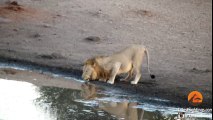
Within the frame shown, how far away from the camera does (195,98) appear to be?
37.9 ft

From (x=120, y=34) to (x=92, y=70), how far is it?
18.4 feet

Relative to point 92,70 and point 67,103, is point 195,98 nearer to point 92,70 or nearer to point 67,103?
point 92,70

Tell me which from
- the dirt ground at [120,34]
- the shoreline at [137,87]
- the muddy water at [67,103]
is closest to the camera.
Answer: the muddy water at [67,103]

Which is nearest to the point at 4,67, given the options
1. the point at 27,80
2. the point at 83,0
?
the point at 27,80

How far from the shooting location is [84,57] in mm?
14938

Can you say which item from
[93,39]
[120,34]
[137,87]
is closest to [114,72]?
[137,87]

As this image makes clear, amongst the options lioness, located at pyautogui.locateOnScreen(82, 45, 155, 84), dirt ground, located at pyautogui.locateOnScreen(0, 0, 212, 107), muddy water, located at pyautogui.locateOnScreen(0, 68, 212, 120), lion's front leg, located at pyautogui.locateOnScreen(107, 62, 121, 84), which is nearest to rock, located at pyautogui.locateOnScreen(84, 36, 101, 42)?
dirt ground, located at pyautogui.locateOnScreen(0, 0, 212, 107)

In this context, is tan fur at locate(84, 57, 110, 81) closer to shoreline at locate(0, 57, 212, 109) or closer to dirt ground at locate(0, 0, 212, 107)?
shoreline at locate(0, 57, 212, 109)

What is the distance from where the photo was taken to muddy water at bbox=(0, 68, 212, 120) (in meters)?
9.53

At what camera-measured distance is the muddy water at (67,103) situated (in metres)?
9.53

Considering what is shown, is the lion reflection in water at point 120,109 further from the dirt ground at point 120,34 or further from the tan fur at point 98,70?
the dirt ground at point 120,34

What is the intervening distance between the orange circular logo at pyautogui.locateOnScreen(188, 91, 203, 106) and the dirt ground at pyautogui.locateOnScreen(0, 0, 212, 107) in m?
0.11

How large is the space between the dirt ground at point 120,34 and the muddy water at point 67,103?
116 cm

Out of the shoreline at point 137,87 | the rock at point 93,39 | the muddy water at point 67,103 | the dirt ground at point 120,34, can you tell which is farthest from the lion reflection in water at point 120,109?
the rock at point 93,39
